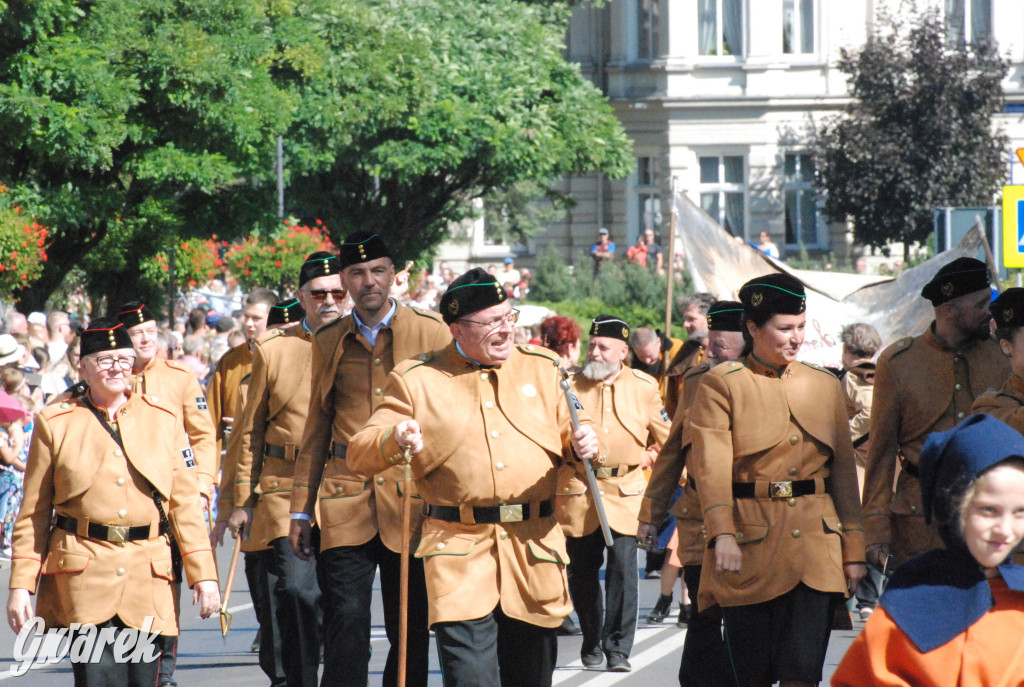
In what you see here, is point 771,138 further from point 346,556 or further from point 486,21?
point 346,556

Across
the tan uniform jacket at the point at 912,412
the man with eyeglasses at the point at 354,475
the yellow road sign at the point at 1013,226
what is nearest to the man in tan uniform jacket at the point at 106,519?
the man with eyeglasses at the point at 354,475

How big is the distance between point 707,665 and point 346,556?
155 centimetres

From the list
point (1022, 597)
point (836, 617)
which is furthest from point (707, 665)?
point (1022, 597)

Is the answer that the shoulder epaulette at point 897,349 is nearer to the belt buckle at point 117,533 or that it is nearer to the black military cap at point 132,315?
the belt buckle at point 117,533

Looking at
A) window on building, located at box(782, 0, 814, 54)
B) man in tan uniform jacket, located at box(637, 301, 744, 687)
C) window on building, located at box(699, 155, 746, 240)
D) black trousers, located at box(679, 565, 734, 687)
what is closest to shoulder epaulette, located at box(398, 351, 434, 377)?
man in tan uniform jacket, located at box(637, 301, 744, 687)

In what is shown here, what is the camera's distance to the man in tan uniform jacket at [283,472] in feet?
25.6

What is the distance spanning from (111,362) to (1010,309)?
3385mm

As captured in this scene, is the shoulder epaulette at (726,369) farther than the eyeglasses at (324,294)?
No

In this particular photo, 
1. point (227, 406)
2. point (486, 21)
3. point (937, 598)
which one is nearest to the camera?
point (937, 598)

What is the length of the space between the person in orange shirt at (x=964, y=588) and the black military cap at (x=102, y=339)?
12.4ft

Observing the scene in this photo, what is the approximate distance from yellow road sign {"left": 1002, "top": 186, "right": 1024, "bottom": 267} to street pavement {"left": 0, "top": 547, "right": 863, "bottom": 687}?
12.6 ft

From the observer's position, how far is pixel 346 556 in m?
6.73

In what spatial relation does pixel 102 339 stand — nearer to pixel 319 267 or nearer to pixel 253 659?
pixel 319 267

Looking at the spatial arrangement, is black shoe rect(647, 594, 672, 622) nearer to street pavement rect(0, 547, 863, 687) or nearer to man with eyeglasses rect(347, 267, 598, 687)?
street pavement rect(0, 547, 863, 687)
